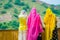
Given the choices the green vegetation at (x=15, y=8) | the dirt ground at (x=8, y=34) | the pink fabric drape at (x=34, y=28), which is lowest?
the dirt ground at (x=8, y=34)

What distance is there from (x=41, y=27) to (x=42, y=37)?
152mm

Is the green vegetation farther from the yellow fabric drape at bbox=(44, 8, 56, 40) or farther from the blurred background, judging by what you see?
the yellow fabric drape at bbox=(44, 8, 56, 40)

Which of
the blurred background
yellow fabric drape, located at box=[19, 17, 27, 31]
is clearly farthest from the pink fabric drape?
the blurred background

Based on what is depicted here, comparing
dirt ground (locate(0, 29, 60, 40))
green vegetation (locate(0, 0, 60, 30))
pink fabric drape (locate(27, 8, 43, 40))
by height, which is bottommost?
dirt ground (locate(0, 29, 60, 40))

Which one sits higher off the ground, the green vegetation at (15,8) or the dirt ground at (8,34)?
the green vegetation at (15,8)

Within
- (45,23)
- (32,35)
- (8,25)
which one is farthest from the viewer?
(8,25)

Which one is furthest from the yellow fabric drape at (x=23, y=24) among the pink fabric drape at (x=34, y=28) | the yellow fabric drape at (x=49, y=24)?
the yellow fabric drape at (x=49, y=24)

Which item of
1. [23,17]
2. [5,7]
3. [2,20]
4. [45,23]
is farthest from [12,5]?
[45,23]

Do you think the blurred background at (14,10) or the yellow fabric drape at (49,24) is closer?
the yellow fabric drape at (49,24)

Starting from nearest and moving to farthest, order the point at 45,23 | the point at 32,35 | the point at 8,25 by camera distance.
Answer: the point at 32,35
the point at 45,23
the point at 8,25

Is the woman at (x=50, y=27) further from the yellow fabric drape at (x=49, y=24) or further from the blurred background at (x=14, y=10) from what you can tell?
the blurred background at (x=14, y=10)

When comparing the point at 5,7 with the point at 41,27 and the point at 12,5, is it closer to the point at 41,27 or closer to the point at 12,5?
the point at 12,5

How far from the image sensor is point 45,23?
1811mm

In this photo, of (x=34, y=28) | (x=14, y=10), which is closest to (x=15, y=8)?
(x=14, y=10)
